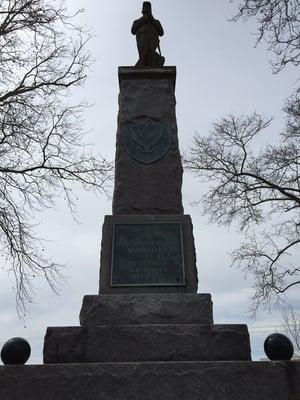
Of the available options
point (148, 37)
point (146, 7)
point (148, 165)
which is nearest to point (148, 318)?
point (148, 165)

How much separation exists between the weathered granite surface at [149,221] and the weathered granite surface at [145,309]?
0.22 meters

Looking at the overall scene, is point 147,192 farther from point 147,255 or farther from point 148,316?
point 148,316

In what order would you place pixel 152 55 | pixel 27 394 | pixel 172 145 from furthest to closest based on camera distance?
1. pixel 152 55
2. pixel 172 145
3. pixel 27 394

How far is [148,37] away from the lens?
6.68 metres

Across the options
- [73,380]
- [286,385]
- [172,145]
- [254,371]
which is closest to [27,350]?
[73,380]

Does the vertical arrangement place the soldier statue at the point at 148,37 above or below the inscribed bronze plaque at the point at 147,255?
above

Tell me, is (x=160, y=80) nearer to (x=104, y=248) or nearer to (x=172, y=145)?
(x=172, y=145)

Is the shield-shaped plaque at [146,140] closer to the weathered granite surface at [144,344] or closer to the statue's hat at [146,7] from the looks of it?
the statue's hat at [146,7]

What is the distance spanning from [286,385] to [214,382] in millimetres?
613

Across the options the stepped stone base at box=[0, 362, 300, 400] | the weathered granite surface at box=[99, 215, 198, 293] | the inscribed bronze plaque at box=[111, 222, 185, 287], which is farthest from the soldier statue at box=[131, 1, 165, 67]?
the stepped stone base at box=[0, 362, 300, 400]

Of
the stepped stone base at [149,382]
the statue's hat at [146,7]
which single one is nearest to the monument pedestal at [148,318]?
the stepped stone base at [149,382]

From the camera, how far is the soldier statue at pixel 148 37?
21.6ft

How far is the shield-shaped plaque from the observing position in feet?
18.7

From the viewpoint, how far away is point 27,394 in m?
3.69
